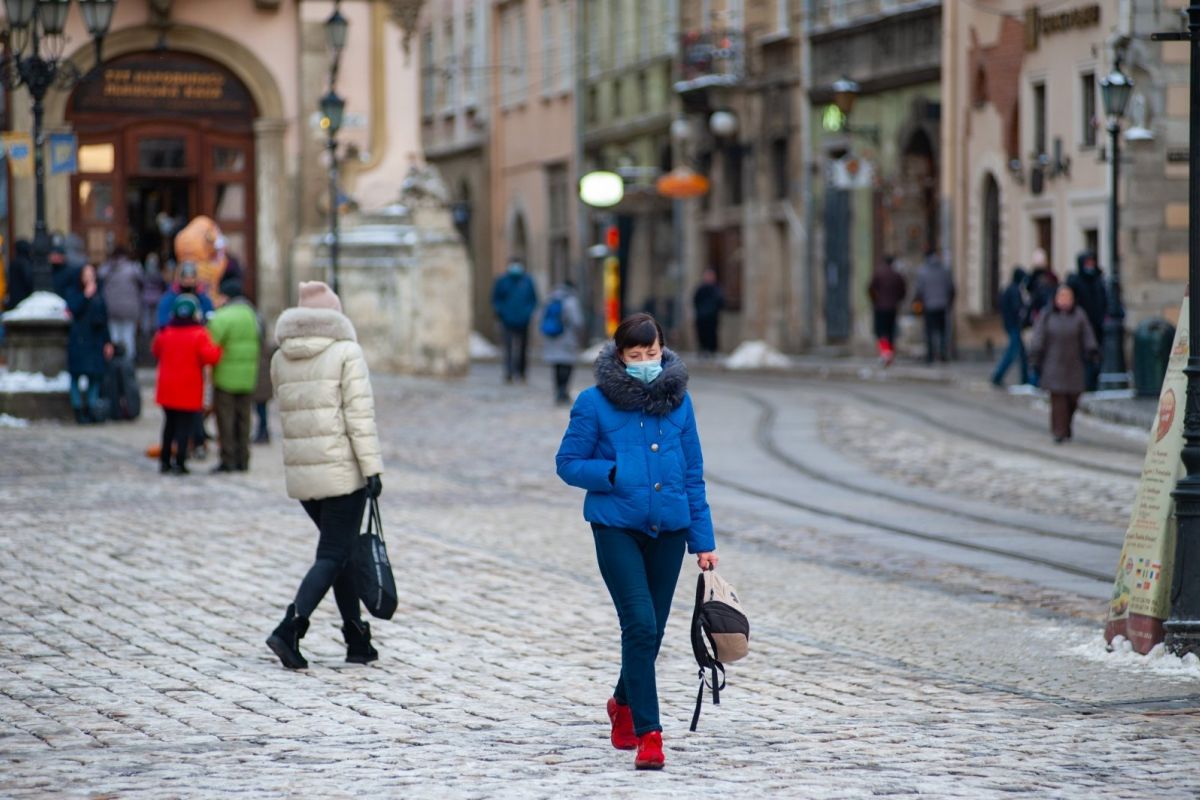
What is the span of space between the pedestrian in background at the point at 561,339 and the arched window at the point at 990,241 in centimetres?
1098

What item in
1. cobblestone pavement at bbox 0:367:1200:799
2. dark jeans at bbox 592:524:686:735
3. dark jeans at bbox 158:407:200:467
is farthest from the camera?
dark jeans at bbox 158:407:200:467

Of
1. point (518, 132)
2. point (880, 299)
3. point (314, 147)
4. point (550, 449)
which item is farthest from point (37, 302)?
point (518, 132)

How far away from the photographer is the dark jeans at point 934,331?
3766cm

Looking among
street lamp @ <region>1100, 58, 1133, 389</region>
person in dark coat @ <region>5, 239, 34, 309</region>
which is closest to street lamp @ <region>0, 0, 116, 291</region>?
person in dark coat @ <region>5, 239, 34, 309</region>

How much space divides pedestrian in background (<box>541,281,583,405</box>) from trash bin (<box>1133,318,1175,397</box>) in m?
6.61

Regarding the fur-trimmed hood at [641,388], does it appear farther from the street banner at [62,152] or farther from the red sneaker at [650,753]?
the street banner at [62,152]

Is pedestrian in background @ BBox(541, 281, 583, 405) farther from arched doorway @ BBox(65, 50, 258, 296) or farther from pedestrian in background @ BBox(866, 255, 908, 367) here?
pedestrian in background @ BBox(866, 255, 908, 367)

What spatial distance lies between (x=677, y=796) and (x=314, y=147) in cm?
2980

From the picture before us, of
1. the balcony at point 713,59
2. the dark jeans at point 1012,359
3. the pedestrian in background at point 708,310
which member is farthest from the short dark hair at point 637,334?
the balcony at point 713,59

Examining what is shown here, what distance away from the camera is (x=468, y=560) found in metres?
14.5

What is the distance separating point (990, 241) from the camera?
39312 mm

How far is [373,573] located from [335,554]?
0.60ft

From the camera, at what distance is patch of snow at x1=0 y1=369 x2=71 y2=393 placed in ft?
84.2

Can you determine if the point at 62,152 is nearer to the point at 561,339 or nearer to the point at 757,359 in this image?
the point at 561,339
